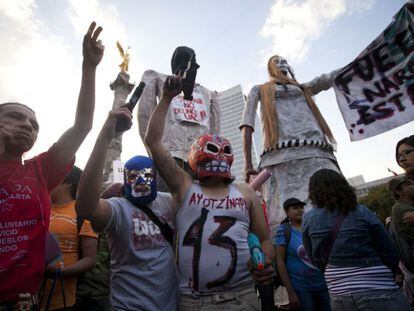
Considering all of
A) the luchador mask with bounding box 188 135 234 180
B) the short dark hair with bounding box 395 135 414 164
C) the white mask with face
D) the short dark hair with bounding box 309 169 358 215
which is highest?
the white mask with face

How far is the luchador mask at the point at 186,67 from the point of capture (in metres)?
2.44

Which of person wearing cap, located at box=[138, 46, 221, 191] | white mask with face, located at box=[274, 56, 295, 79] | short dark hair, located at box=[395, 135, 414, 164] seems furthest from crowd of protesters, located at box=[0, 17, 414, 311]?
white mask with face, located at box=[274, 56, 295, 79]

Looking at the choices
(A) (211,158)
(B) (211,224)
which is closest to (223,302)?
(B) (211,224)

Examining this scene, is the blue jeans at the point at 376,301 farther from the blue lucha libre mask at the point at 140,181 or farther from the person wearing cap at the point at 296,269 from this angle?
the blue lucha libre mask at the point at 140,181

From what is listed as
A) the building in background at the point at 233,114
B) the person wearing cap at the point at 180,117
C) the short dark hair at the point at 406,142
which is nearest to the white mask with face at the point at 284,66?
the person wearing cap at the point at 180,117

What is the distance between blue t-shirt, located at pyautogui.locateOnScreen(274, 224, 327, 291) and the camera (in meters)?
3.26

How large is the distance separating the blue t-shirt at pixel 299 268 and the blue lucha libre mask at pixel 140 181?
187 centimetres

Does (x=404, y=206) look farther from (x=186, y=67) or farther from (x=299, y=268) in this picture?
(x=186, y=67)

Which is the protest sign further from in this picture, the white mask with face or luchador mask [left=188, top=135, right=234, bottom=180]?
luchador mask [left=188, top=135, right=234, bottom=180]

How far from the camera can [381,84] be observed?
413 cm

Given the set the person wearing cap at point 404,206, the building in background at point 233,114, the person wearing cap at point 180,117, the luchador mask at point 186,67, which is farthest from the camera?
the building in background at point 233,114

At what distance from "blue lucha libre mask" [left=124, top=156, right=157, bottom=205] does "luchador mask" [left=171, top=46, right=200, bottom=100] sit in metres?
0.69

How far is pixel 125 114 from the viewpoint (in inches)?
75.8

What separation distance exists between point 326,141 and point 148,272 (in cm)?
268
